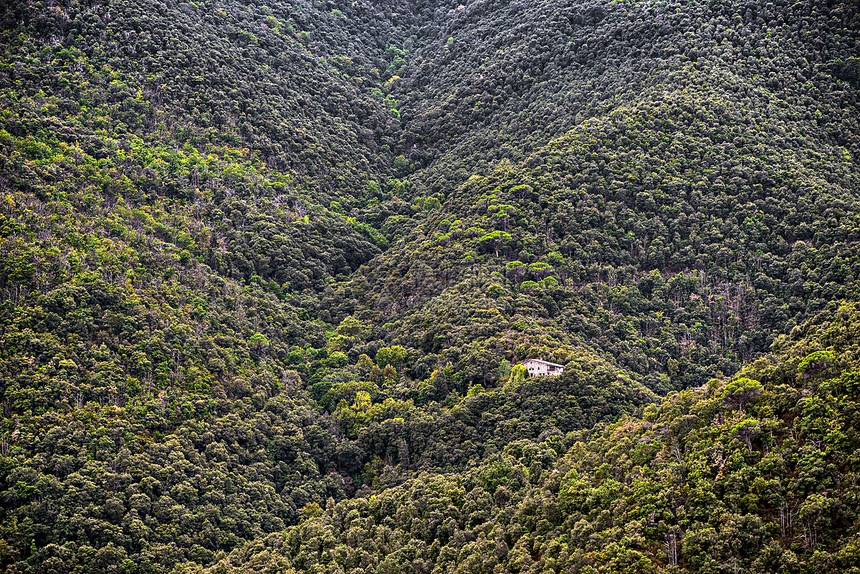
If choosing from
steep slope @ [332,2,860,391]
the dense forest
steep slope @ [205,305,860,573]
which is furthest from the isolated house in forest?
steep slope @ [205,305,860,573]

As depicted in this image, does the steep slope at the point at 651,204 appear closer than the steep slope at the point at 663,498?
No

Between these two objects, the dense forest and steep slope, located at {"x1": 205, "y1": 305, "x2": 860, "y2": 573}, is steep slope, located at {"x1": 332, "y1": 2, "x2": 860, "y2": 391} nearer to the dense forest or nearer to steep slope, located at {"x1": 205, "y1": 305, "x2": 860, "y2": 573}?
the dense forest

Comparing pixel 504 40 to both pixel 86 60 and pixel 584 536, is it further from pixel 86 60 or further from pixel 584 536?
pixel 584 536

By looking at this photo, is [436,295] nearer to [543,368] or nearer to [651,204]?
[543,368]

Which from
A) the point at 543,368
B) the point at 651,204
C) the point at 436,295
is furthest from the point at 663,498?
the point at 651,204

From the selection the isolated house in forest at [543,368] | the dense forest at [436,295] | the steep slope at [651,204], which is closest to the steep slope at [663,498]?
the dense forest at [436,295]

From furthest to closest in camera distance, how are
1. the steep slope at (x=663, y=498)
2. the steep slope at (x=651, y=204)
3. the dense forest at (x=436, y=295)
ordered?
the steep slope at (x=651, y=204) → the dense forest at (x=436, y=295) → the steep slope at (x=663, y=498)

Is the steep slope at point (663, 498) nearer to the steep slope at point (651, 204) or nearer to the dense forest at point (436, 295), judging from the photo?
the dense forest at point (436, 295)

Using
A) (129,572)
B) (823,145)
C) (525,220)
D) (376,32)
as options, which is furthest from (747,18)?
(129,572)
